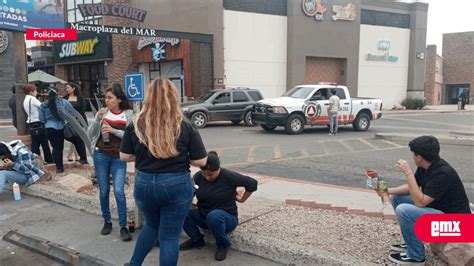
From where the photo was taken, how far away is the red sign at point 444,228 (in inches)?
141

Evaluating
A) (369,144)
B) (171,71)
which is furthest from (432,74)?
(369,144)

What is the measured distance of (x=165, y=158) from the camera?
10.9 ft

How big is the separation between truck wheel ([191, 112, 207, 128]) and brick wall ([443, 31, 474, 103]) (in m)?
41.8

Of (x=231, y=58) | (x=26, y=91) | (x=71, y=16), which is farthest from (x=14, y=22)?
(x=71, y=16)

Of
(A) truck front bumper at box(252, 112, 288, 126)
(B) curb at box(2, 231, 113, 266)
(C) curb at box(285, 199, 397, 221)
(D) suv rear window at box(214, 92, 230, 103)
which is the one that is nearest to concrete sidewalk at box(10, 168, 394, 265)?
(C) curb at box(285, 199, 397, 221)

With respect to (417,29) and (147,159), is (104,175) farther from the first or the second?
(417,29)

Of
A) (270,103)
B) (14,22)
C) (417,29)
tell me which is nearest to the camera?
(14,22)

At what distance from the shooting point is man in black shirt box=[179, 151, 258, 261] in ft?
14.2

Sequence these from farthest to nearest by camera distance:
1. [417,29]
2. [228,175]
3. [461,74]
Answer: [461,74], [417,29], [228,175]

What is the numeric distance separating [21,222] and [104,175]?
1.73 metres

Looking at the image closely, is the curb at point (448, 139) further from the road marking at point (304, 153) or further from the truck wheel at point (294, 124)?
the road marking at point (304, 153)

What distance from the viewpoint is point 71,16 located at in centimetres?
2933

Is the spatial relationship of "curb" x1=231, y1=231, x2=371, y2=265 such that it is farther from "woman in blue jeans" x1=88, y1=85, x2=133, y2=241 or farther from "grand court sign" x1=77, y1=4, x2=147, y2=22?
"grand court sign" x1=77, y1=4, x2=147, y2=22

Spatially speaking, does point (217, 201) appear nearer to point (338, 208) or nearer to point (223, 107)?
point (338, 208)
